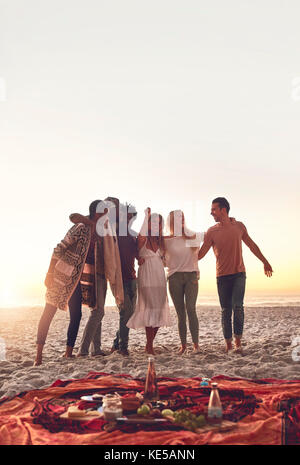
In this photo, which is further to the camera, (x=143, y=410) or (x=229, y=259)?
(x=229, y=259)

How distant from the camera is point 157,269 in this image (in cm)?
660

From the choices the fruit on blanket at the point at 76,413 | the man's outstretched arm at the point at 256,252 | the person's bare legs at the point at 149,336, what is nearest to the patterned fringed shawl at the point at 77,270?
the person's bare legs at the point at 149,336

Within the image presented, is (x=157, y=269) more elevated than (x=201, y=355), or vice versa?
(x=157, y=269)

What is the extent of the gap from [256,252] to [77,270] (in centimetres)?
263

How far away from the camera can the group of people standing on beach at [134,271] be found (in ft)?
20.6

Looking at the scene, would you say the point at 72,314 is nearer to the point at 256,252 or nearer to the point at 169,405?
the point at 169,405

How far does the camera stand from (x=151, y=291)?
21.6ft

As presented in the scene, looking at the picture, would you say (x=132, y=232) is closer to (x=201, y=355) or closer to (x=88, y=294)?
(x=88, y=294)

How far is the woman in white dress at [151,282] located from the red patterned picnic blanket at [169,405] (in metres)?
1.38

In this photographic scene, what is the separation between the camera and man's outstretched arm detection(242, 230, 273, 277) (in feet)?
22.9

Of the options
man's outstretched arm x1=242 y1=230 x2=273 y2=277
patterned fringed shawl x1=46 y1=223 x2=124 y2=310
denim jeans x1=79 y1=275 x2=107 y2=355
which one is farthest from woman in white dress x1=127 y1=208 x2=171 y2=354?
man's outstretched arm x1=242 y1=230 x2=273 y2=277

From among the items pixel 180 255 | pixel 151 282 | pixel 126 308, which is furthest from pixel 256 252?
pixel 126 308
